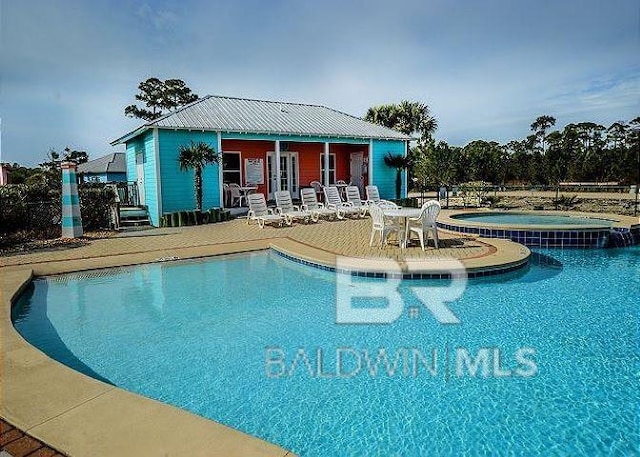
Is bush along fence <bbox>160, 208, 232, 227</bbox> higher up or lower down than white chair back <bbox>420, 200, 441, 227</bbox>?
lower down

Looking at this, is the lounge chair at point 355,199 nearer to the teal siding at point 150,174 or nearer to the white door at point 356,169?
the white door at point 356,169

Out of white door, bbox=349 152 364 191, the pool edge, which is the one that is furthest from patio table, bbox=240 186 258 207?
the pool edge

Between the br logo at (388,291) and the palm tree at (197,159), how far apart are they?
25.9 ft

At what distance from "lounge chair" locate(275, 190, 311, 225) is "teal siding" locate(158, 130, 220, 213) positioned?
2.85m

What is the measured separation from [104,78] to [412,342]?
57.7 ft

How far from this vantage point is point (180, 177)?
579 inches

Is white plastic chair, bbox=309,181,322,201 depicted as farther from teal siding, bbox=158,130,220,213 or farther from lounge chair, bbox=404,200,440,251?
lounge chair, bbox=404,200,440,251

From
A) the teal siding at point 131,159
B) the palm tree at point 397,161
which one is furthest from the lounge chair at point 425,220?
the teal siding at point 131,159

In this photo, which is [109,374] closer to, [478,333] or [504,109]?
[478,333]

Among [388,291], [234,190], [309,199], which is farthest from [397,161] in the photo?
[388,291]

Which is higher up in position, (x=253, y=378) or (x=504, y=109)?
→ (x=504, y=109)

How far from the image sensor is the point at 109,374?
13.6ft

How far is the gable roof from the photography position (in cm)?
→ 1522

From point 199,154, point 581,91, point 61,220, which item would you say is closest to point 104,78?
point 199,154
